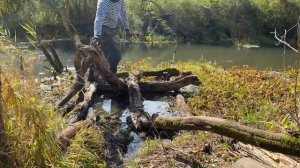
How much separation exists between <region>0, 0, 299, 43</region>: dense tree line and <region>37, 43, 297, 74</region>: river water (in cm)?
158

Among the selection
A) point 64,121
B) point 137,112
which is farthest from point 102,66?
point 64,121

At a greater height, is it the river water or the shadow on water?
the shadow on water

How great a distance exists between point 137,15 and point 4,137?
15.7m

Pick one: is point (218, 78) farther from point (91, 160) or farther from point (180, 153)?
point (91, 160)

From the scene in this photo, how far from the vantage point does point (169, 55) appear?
15.0 metres

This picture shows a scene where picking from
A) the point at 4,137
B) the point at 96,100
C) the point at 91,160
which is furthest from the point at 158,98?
the point at 4,137

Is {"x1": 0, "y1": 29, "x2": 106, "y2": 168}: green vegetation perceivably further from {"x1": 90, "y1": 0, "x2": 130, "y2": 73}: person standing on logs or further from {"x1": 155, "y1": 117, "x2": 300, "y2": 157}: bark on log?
{"x1": 90, "y1": 0, "x2": 130, "y2": 73}: person standing on logs

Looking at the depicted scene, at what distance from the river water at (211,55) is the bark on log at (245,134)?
8144mm

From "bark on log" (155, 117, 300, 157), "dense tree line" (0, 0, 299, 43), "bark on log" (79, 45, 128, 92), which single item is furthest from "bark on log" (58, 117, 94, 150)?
"dense tree line" (0, 0, 299, 43)

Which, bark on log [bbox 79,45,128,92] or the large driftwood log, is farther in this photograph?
bark on log [bbox 79,45,128,92]

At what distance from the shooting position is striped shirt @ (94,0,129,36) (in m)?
7.37

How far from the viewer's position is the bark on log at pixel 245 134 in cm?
351

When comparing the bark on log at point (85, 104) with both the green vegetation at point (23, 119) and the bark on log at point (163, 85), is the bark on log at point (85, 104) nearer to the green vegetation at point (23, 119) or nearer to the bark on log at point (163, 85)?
the bark on log at point (163, 85)

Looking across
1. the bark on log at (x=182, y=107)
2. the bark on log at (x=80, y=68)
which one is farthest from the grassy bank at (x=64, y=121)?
the bark on log at (x=80, y=68)
